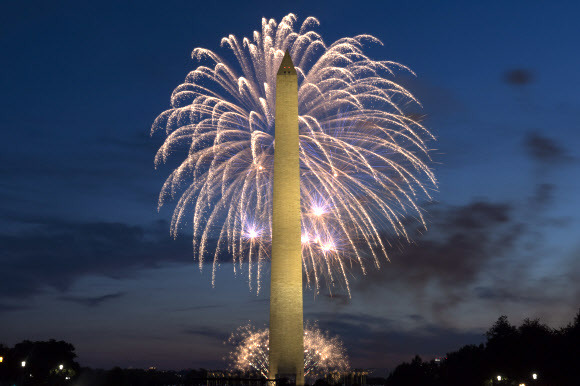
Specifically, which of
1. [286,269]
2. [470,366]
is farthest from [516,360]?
[286,269]

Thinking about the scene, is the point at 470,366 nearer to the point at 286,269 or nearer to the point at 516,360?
the point at 516,360

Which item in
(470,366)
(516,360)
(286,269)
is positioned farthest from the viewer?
(470,366)

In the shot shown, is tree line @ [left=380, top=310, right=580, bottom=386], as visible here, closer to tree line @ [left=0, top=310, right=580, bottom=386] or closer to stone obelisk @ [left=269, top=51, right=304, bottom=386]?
tree line @ [left=0, top=310, right=580, bottom=386]

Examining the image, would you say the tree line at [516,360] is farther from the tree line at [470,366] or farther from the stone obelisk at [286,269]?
the stone obelisk at [286,269]

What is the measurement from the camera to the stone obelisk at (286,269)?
140 ft

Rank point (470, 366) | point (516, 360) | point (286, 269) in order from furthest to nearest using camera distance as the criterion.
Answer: point (470, 366) < point (516, 360) < point (286, 269)

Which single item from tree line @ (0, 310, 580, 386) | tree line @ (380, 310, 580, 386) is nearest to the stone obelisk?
tree line @ (0, 310, 580, 386)

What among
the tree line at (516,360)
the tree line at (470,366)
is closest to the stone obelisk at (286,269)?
the tree line at (470,366)

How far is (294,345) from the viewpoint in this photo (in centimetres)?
4266

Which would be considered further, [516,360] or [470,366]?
[470,366]

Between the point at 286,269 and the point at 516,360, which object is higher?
the point at 286,269

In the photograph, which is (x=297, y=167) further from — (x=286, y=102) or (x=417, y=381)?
(x=417, y=381)

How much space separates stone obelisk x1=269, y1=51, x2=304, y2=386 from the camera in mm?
42531

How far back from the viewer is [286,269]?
42875 mm
